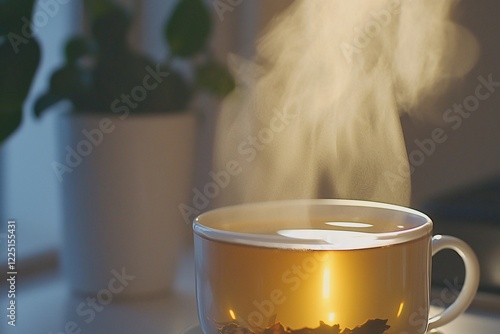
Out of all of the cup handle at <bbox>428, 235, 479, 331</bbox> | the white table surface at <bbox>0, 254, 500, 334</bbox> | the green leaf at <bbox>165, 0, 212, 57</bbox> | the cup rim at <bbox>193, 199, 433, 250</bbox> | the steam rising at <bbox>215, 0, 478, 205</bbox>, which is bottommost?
the white table surface at <bbox>0, 254, 500, 334</bbox>

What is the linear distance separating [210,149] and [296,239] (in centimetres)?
36

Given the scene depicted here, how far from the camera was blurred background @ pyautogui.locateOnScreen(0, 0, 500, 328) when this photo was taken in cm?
59

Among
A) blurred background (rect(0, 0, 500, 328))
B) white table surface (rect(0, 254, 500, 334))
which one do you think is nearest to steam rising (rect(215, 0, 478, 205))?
blurred background (rect(0, 0, 500, 328))

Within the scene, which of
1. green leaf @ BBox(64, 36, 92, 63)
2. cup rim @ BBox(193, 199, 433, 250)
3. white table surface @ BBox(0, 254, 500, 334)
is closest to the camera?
cup rim @ BBox(193, 199, 433, 250)

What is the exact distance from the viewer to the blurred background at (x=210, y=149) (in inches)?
23.3

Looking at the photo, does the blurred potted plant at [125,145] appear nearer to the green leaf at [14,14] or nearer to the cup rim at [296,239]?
the green leaf at [14,14]

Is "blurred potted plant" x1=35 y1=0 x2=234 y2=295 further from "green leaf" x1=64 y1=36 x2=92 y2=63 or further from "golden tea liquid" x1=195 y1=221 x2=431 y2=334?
"golden tea liquid" x1=195 y1=221 x2=431 y2=334

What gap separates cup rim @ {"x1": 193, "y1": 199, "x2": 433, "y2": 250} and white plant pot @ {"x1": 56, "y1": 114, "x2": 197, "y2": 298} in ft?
0.52

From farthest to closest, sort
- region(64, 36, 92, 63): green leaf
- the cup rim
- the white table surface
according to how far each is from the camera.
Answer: region(64, 36, 92, 63): green leaf < the white table surface < the cup rim

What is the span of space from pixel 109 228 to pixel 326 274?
0.93 ft

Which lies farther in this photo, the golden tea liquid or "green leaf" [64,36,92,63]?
"green leaf" [64,36,92,63]

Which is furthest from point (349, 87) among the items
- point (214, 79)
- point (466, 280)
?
point (466, 280)

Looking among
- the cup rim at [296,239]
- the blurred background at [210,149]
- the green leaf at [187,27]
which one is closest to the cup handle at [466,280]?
the cup rim at [296,239]

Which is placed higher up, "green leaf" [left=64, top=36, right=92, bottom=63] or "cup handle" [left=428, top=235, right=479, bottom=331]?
"green leaf" [left=64, top=36, right=92, bottom=63]
